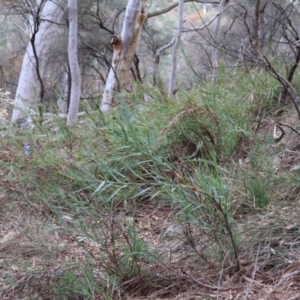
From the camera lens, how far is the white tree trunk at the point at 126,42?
7.56m

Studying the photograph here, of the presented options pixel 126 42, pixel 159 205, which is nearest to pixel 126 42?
pixel 126 42

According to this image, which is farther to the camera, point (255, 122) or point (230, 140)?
point (255, 122)

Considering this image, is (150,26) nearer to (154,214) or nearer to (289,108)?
(289,108)

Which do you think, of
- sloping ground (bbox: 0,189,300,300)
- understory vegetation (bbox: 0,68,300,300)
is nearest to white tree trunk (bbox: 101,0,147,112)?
understory vegetation (bbox: 0,68,300,300)

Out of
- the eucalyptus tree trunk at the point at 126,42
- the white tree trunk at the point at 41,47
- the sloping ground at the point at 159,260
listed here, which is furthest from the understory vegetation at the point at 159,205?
the white tree trunk at the point at 41,47

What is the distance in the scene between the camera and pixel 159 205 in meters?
2.95

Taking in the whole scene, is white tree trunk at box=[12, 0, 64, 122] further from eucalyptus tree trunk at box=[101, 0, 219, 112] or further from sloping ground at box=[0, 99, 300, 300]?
sloping ground at box=[0, 99, 300, 300]

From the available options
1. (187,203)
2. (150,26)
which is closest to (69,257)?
(187,203)

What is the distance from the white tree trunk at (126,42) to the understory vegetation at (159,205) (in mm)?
3341

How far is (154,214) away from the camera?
10.0ft

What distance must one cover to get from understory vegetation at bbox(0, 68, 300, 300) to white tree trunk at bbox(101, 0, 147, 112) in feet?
11.0

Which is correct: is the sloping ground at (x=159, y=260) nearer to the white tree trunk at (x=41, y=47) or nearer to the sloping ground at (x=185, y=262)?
the sloping ground at (x=185, y=262)

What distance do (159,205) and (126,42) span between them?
17.0 ft

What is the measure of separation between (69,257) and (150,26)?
42.6ft
